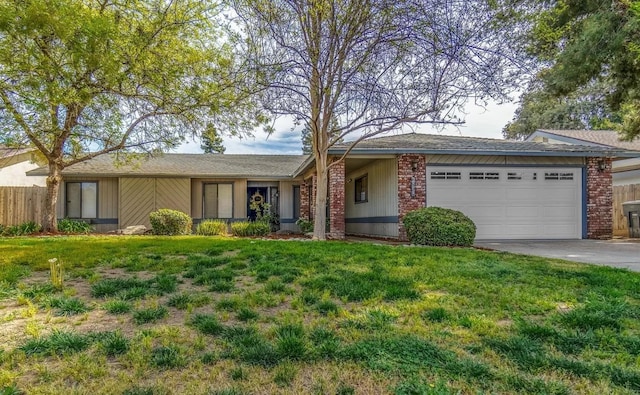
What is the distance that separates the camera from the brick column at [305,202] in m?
16.4

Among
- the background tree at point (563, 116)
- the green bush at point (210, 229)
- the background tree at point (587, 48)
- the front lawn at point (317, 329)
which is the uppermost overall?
the background tree at point (563, 116)

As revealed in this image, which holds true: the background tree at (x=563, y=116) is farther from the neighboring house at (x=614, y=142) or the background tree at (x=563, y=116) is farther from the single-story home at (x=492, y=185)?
the single-story home at (x=492, y=185)

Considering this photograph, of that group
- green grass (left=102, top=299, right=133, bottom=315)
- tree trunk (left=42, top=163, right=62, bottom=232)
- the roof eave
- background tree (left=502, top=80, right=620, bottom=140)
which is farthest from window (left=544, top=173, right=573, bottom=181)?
background tree (left=502, top=80, right=620, bottom=140)

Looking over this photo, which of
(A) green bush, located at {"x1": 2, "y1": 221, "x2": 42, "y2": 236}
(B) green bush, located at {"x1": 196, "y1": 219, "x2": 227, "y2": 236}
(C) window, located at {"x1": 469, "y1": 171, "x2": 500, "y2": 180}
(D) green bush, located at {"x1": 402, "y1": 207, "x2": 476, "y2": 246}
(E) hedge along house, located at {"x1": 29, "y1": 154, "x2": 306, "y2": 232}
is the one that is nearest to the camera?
(D) green bush, located at {"x1": 402, "y1": 207, "x2": 476, "y2": 246}

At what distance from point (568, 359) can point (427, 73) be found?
7833 millimetres

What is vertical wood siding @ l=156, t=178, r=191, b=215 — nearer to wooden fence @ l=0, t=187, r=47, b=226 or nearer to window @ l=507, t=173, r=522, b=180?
wooden fence @ l=0, t=187, r=47, b=226

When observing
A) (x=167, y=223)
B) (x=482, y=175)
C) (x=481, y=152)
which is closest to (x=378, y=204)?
(x=482, y=175)

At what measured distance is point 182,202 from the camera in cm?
1634

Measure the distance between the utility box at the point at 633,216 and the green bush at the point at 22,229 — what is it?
727 inches

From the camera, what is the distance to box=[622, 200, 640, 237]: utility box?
505 inches

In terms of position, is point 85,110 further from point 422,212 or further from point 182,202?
point 422,212

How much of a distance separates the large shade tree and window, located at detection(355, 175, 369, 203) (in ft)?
15.5

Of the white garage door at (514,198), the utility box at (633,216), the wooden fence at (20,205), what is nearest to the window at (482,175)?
the white garage door at (514,198)

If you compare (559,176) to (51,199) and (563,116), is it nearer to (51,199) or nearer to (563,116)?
(51,199)
